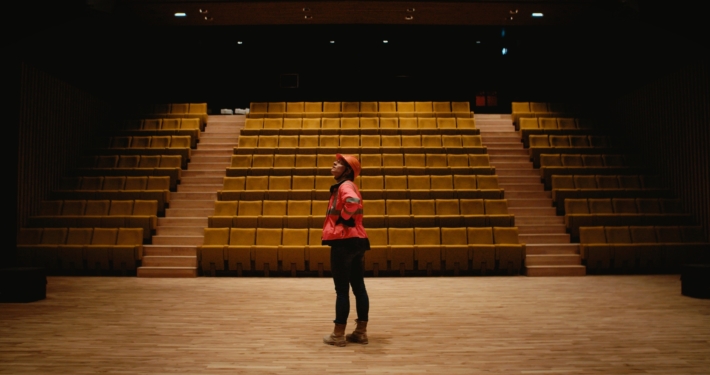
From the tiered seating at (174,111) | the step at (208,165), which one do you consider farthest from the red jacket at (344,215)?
the tiered seating at (174,111)

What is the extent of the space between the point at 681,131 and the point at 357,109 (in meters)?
3.66

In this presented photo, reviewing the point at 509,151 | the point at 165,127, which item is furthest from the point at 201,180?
the point at 509,151

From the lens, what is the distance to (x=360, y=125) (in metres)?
6.44

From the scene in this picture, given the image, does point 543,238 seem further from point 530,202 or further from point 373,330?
point 373,330

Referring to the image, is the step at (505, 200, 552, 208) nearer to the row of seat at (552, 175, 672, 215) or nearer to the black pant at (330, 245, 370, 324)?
the row of seat at (552, 175, 672, 215)

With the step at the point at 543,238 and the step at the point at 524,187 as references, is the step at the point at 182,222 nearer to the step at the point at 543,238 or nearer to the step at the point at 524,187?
the step at the point at 543,238

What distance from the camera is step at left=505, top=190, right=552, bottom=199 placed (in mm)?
5359

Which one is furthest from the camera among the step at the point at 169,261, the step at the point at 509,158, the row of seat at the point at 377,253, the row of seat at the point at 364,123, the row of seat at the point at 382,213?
the row of seat at the point at 364,123

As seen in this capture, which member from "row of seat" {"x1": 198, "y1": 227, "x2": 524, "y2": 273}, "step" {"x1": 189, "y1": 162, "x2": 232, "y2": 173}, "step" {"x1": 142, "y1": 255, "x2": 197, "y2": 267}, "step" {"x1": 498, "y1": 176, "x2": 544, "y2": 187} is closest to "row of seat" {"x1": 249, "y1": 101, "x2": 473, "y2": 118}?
"step" {"x1": 189, "y1": 162, "x2": 232, "y2": 173}

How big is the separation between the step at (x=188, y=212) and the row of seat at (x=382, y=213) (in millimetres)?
298

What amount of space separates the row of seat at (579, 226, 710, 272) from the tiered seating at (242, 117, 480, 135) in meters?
2.13

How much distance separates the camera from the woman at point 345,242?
2033 mm

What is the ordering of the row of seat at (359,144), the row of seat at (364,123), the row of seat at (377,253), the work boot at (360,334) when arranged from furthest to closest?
the row of seat at (364,123) → the row of seat at (359,144) → the row of seat at (377,253) → the work boot at (360,334)

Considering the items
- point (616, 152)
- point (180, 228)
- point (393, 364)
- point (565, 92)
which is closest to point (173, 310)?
point (393, 364)
